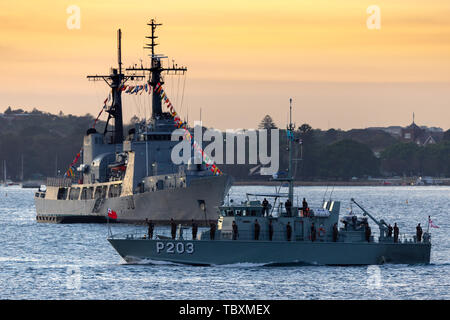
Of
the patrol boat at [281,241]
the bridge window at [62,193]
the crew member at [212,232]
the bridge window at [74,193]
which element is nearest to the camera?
the crew member at [212,232]

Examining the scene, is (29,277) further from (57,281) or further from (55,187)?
(55,187)

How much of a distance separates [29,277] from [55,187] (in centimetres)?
5665

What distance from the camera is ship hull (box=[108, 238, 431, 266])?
198ft

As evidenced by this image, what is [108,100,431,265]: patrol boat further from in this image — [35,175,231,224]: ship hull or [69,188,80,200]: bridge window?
[69,188,80,200]: bridge window

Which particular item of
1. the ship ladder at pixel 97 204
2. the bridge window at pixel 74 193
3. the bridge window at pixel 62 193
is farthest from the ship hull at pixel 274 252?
the bridge window at pixel 62 193

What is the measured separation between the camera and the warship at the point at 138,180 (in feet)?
312

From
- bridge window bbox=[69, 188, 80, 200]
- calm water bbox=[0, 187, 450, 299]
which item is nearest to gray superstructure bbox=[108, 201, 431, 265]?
calm water bbox=[0, 187, 450, 299]

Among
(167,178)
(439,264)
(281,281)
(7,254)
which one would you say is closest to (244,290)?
(281,281)

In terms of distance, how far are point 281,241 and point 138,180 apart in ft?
136

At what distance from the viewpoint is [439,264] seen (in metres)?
65.7

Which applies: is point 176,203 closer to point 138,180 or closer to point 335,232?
point 138,180

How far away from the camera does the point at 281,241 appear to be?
6028 cm

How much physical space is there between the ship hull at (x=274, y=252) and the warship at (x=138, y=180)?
25088 millimetres

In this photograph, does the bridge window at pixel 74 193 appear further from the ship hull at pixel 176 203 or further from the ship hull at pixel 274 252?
the ship hull at pixel 274 252
